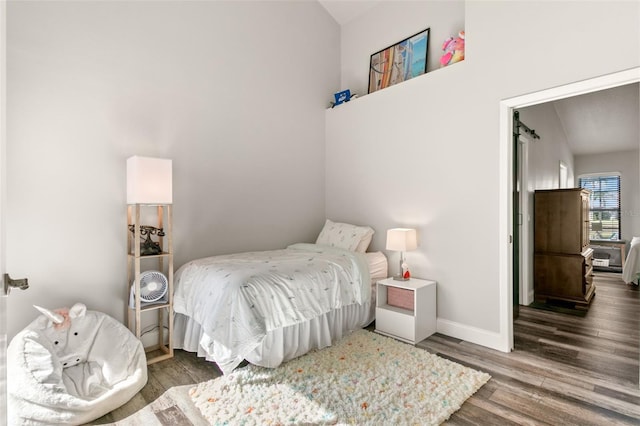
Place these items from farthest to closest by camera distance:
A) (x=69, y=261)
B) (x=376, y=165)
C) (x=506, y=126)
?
(x=376, y=165) → (x=506, y=126) → (x=69, y=261)

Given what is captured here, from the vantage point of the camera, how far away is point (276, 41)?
3.87m

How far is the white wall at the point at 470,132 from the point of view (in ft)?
7.56

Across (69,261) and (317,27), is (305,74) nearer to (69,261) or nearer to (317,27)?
(317,27)

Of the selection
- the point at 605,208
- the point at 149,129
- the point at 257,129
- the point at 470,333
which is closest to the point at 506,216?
the point at 470,333

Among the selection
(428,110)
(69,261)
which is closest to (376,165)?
(428,110)

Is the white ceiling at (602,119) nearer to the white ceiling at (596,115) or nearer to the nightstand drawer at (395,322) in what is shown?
the white ceiling at (596,115)

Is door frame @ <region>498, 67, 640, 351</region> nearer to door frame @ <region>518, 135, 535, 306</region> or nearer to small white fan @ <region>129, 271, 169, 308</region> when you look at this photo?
door frame @ <region>518, 135, 535, 306</region>

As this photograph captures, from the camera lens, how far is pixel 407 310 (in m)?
3.02

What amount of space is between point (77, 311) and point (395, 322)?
2453mm

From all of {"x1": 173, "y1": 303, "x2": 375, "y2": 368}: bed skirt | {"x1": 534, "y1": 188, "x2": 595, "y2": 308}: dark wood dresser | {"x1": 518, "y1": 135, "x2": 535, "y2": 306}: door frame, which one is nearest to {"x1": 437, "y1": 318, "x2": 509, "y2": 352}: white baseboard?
{"x1": 173, "y1": 303, "x2": 375, "y2": 368}: bed skirt

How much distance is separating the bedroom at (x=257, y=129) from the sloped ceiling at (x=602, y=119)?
2.59 metres

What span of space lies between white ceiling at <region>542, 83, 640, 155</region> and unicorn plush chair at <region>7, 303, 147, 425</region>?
5537 mm

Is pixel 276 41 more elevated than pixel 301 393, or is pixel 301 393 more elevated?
pixel 276 41

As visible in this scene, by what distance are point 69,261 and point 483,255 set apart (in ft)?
10.9
